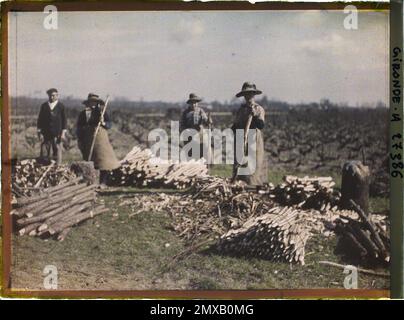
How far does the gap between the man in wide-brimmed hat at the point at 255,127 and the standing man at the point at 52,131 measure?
2631 mm

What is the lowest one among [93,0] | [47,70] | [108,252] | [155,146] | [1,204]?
[108,252]

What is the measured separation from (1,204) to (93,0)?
3.37 metres

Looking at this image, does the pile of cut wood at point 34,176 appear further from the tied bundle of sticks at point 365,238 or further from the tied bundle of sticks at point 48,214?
the tied bundle of sticks at point 365,238

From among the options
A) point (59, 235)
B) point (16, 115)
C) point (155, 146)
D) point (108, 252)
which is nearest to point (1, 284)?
point (59, 235)

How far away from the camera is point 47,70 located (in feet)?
26.3

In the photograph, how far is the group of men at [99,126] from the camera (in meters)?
8.05

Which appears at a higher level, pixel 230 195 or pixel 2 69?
pixel 2 69

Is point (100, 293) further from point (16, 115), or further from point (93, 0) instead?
point (93, 0)

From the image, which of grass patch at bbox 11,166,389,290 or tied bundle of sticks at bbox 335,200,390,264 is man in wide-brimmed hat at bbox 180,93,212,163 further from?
tied bundle of sticks at bbox 335,200,390,264

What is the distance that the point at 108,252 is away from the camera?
8.08 meters

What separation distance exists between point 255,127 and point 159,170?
1608 millimetres

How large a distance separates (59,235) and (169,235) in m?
1.66

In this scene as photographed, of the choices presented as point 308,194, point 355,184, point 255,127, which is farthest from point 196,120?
point 355,184

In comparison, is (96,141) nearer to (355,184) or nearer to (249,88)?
(249,88)
